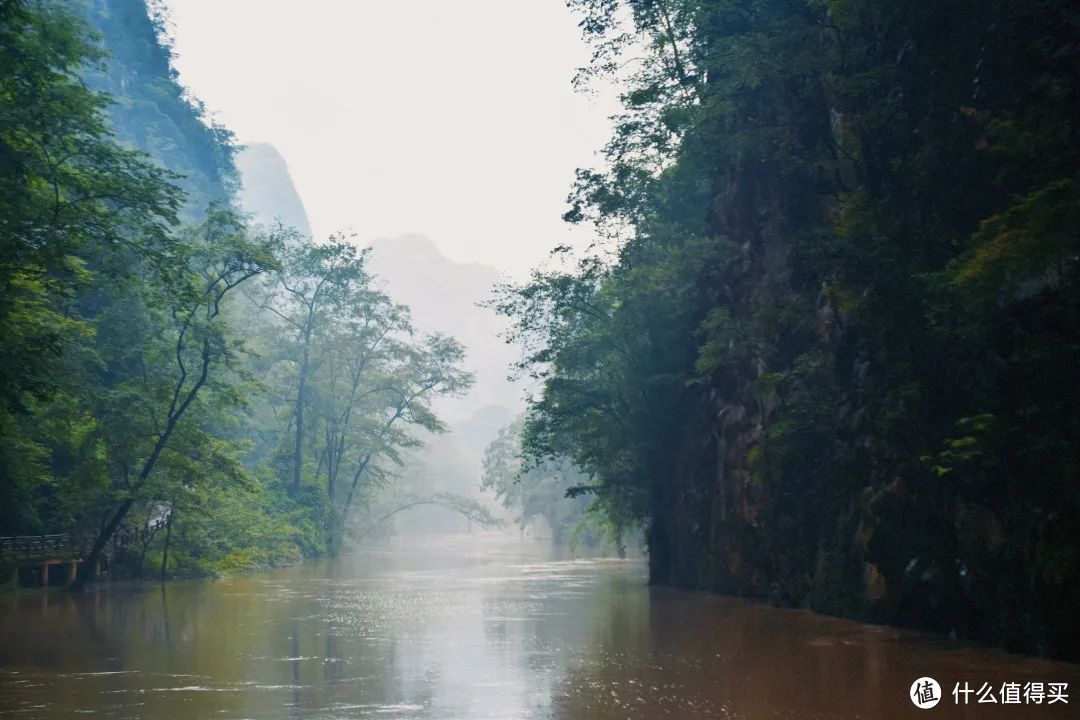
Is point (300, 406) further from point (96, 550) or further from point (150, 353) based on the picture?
point (96, 550)

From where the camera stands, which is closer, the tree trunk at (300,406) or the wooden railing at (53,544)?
the wooden railing at (53,544)

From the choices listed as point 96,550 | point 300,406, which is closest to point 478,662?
point 96,550

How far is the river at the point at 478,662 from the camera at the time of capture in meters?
11.5

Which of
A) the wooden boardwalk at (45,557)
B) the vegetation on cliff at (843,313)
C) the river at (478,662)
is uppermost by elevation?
the vegetation on cliff at (843,313)

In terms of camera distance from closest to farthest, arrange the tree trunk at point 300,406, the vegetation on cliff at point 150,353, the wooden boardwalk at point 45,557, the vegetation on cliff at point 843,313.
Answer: the vegetation on cliff at point 843,313 < the vegetation on cliff at point 150,353 < the wooden boardwalk at point 45,557 < the tree trunk at point 300,406

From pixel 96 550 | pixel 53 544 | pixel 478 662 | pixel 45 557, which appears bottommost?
pixel 478 662

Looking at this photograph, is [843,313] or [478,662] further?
[843,313]

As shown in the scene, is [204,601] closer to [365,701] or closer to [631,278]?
[631,278]

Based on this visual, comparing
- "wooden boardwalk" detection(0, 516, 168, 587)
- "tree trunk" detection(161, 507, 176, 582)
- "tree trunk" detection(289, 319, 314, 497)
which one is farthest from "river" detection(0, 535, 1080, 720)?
"tree trunk" detection(289, 319, 314, 497)

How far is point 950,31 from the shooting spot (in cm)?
1828

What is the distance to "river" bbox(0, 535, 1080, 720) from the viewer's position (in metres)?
11.5

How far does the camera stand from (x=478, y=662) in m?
15.6

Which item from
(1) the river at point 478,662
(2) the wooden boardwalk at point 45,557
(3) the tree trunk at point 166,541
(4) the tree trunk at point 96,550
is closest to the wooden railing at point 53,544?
(2) the wooden boardwalk at point 45,557

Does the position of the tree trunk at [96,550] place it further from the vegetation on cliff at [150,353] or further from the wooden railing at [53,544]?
the wooden railing at [53,544]
